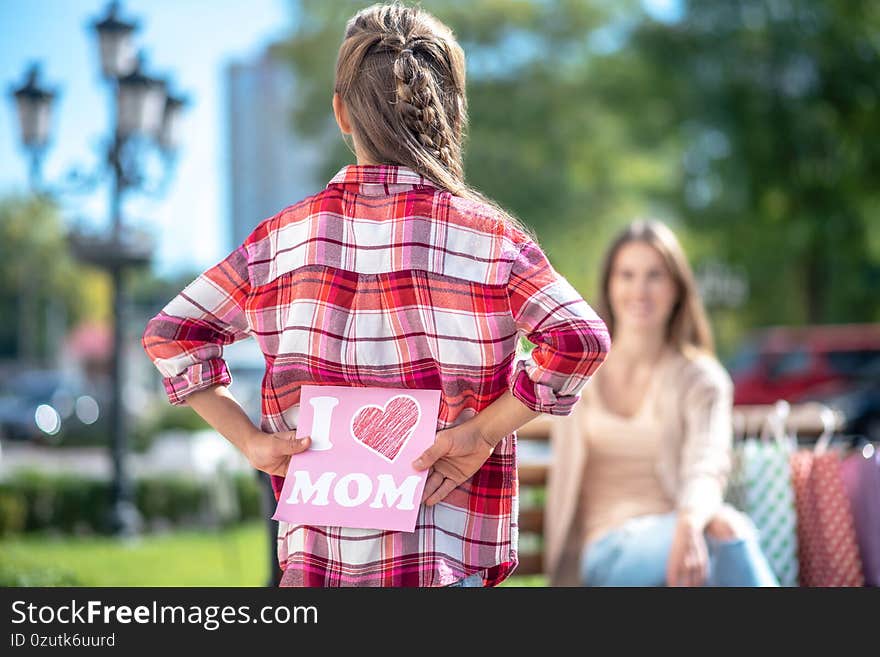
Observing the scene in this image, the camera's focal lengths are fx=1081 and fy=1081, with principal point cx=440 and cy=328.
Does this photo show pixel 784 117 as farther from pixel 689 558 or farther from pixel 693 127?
pixel 689 558

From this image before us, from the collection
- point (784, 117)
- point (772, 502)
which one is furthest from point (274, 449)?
point (784, 117)

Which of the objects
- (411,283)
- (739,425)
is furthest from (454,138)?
(739,425)

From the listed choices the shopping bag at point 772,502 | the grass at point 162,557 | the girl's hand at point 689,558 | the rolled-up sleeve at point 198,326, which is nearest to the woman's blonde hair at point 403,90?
the rolled-up sleeve at point 198,326

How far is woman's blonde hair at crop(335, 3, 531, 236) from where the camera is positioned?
1.81 metres

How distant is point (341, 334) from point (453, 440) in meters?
0.26

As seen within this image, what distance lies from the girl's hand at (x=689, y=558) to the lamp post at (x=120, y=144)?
7.22 m

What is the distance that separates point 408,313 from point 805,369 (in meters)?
17.7

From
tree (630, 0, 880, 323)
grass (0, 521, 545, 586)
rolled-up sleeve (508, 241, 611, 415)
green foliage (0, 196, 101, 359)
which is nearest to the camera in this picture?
rolled-up sleeve (508, 241, 611, 415)

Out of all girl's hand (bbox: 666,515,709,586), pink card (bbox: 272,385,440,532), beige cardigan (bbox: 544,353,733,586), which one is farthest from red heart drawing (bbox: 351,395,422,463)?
beige cardigan (bbox: 544,353,733,586)

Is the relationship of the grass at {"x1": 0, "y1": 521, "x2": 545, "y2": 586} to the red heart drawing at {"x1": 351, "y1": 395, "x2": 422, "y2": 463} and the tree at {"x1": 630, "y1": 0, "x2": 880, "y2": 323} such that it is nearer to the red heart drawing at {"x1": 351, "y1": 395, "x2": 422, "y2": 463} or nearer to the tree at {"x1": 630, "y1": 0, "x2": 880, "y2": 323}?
the red heart drawing at {"x1": 351, "y1": 395, "x2": 422, "y2": 463}

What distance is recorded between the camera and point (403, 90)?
1.79 meters

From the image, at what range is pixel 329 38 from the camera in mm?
25797

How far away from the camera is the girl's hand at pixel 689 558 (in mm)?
3020
